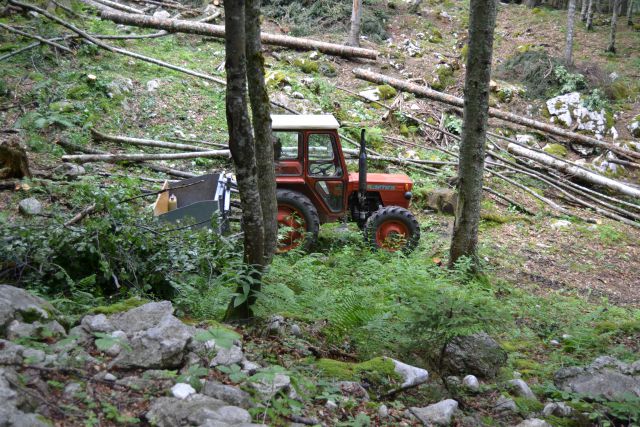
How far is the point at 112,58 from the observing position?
1483 centimetres

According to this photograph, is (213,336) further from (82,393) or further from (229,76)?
(229,76)

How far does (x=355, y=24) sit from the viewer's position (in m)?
18.7

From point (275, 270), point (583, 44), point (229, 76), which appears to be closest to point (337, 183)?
point (275, 270)

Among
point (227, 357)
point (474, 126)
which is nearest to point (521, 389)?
point (227, 357)

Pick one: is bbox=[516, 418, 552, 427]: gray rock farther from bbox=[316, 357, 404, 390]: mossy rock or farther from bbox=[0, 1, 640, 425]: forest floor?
bbox=[316, 357, 404, 390]: mossy rock

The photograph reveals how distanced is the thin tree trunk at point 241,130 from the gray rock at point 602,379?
282 centimetres

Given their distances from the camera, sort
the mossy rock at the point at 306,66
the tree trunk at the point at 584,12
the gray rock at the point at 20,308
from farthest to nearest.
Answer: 1. the tree trunk at the point at 584,12
2. the mossy rock at the point at 306,66
3. the gray rock at the point at 20,308

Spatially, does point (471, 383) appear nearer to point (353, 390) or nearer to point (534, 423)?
point (534, 423)

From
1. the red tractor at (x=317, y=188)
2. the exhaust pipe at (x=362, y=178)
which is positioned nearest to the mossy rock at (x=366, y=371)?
the red tractor at (x=317, y=188)

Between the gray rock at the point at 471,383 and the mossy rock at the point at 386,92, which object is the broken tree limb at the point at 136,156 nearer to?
the mossy rock at the point at 386,92

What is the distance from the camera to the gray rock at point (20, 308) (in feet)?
12.4

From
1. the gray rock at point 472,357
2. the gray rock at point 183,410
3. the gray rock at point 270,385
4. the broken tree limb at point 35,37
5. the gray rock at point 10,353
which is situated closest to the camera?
the gray rock at point 183,410

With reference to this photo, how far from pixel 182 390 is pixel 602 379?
3388mm

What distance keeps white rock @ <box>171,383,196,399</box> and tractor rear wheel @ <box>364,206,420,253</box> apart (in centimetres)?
560
